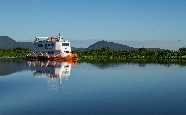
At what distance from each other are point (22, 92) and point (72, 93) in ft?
11.7

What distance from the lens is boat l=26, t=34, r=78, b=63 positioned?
3679 inches

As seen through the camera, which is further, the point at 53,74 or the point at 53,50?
the point at 53,50

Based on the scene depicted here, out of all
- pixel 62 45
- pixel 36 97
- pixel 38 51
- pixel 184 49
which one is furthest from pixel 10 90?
pixel 184 49

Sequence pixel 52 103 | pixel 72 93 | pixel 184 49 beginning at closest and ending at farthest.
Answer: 1. pixel 52 103
2. pixel 72 93
3. pixel 184 49

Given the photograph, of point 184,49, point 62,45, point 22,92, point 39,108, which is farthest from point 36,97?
point 184,49

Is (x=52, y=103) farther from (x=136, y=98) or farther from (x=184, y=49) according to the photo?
(x=184, y=49)

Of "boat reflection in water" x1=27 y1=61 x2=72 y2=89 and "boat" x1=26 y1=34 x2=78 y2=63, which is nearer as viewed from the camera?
"boat reflection in water" x1=27 y1=61 x2=72 y2=89

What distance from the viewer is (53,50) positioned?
9681 cm

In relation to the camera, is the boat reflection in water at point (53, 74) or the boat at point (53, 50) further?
the boat at point (53, 50)

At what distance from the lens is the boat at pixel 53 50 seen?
307 ft

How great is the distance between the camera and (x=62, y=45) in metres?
94.8

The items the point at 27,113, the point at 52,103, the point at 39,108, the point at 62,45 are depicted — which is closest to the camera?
the point at 27,113

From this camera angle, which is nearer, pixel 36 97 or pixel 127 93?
pixel 36 97

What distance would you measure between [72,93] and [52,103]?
5527 mm
